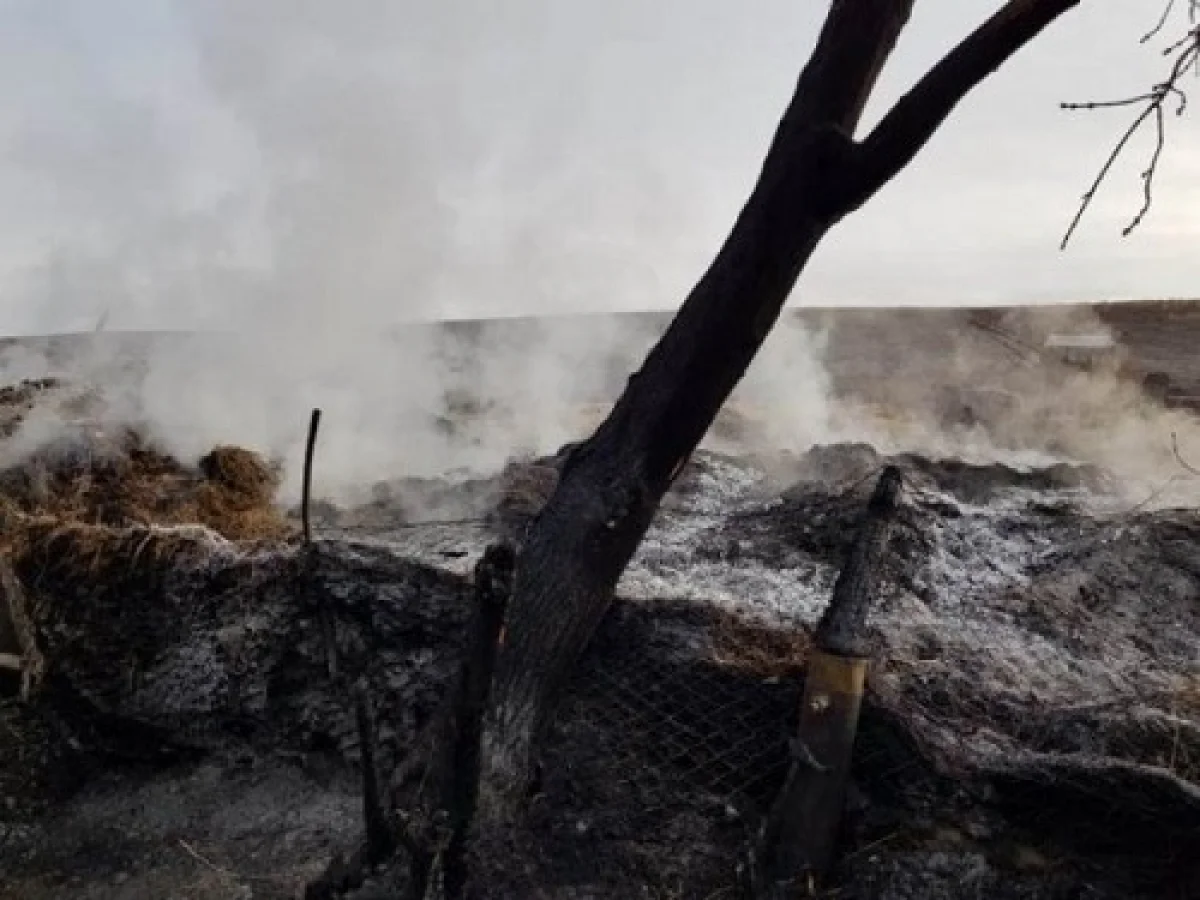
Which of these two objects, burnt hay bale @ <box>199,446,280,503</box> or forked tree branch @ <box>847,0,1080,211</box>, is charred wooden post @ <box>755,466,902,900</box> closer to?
forked tree branch @ <box>847,0,1080,211</box>

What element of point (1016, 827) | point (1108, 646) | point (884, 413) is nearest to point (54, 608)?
point (1016, 827)

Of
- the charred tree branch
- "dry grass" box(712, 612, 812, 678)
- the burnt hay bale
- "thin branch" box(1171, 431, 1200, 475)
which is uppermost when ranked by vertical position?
"thin branch" box(1171, 431, 1200, 475)

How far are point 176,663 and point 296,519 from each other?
154 cm

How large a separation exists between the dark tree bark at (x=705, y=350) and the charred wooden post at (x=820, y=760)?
0.89 m

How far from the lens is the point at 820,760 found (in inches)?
146

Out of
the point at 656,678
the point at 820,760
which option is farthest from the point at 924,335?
the point at 820,760

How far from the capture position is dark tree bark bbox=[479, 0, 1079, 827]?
3557mm

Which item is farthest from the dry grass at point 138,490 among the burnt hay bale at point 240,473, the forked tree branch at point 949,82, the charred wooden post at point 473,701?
the forked tree branch at point 949,82

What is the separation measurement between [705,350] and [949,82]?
127cm

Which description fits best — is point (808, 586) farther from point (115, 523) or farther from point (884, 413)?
point (884, 413)

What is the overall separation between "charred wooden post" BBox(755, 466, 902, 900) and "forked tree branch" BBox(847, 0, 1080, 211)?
5.74 ft

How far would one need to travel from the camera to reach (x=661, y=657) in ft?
14.9

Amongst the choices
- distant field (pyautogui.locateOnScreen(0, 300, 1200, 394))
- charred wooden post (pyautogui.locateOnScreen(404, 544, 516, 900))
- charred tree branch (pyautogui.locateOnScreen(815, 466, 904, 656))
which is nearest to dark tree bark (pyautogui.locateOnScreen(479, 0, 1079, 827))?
charred wooden post (pyautogui.locateOnScreen(404, 544, 516, 900))

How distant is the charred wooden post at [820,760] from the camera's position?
3607mm
